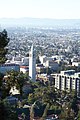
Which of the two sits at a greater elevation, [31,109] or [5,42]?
[5,42]

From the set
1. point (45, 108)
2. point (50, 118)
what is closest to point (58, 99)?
point (45, 108)

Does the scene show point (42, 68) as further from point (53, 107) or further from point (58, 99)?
point (53, 107)

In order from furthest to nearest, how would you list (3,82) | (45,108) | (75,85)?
(75,85) → (45,108) → (3,82)

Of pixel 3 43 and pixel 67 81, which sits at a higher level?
pixel 3 43

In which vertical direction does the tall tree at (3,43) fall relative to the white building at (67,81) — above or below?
above

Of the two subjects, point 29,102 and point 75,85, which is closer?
point 29,102

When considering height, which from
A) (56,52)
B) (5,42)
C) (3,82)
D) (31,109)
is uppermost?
(5,42)

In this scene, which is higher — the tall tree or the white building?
the tall tree

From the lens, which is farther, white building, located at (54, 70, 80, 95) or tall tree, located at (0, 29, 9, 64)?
white building, located at (54, 70, 80, 95)

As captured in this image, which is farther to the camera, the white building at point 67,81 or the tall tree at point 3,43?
the white building at point 67,81

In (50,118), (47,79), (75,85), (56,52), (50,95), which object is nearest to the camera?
(50,118)

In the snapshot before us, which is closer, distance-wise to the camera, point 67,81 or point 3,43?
point 3,43
